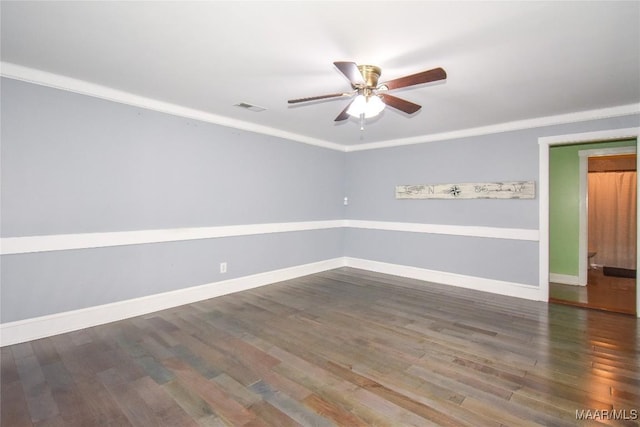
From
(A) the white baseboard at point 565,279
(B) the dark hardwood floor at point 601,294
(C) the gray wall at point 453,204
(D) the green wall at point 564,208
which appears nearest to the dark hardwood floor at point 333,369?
(B) the dark hardwood floor at point 601,294

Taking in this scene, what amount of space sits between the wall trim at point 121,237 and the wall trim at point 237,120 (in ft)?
4.75

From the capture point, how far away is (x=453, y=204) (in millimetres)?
4934

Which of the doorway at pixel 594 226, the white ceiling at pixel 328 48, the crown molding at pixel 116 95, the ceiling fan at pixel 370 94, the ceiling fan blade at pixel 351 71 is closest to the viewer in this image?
the white ceiling at pixel 328 48

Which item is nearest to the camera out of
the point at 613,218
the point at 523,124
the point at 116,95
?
the point at 116,95

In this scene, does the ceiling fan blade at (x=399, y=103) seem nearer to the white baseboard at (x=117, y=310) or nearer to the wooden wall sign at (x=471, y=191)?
the wooden wall sign at (x=471, y=191)

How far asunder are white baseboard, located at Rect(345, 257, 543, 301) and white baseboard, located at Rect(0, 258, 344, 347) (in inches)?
72.4

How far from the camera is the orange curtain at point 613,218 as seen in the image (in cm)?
613

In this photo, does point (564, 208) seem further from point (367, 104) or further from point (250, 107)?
point (250, 107)

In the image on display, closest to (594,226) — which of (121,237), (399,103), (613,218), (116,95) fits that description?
(613,218)

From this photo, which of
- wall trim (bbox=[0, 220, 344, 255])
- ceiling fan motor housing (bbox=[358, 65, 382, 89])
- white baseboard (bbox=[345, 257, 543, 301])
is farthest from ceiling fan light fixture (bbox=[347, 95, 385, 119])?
white baseboard (bbox=[345, 257, 543, 301])

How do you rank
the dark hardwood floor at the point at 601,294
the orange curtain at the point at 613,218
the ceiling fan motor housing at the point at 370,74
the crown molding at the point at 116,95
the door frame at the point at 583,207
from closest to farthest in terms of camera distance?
the ceiling fan motor housing at the point at 370,74, the crown molding at the point at 116,95, the dark hardwood floor at the point at 601,294, the door frame at the point at 583,207, the orange curtain at the point at 613,218

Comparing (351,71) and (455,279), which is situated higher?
(351,71)

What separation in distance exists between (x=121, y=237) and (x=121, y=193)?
488mm

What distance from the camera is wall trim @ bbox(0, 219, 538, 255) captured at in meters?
2.88
